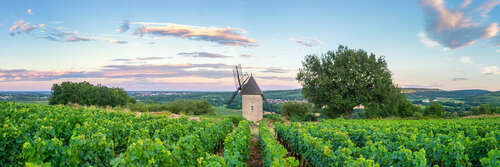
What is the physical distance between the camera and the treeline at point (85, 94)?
1994 inches

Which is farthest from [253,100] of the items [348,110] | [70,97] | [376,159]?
[70,97]

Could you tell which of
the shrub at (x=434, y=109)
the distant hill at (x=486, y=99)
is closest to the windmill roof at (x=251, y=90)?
the shrub at (x=434, y=109)

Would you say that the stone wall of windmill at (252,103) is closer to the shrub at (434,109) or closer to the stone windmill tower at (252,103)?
the stone windmill tower at (252,103)

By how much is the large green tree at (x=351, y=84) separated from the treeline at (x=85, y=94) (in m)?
45.1

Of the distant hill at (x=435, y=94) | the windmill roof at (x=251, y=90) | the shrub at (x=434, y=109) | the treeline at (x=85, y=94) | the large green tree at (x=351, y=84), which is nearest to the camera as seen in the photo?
the large green tree at (x=351, y=84)

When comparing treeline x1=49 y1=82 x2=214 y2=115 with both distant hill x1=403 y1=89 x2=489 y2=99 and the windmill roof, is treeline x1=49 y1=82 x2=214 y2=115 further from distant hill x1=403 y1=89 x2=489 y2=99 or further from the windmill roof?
distant hill x1=403 y1=89 x2=489 y2=99

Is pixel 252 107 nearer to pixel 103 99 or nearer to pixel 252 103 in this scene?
pixel 252 103

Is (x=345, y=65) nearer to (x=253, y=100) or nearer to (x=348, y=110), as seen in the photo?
(x=348, y=110)

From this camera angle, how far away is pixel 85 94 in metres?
53.3

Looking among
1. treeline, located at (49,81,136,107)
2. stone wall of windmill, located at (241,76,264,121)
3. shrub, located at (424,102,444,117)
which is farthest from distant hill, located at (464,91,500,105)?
treeline, located at (49,81,136,107)

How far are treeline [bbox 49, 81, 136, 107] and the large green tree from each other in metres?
45.1

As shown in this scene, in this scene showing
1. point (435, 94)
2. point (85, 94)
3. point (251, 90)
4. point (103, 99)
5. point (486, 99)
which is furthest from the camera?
point (435, 94)

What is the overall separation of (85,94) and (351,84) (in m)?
51.0

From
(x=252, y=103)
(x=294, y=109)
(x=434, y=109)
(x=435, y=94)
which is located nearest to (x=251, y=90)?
(x=252, y=103)
